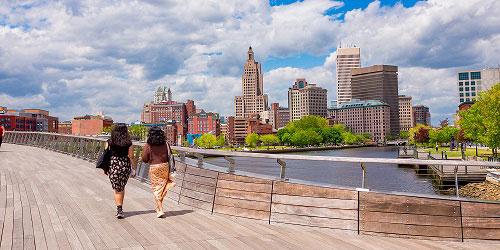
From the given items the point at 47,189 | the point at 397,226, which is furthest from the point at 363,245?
the point at 47,189

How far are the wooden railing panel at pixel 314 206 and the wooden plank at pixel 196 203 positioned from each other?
1.63m

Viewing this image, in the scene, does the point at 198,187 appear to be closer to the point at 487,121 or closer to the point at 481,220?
the point at 481,220

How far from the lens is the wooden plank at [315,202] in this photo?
266 inches

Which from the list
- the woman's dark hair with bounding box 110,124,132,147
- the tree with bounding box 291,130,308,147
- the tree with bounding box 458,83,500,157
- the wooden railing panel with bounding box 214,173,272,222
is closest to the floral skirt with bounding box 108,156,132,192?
the woman's dark hair with bounding box 110,124,132,147

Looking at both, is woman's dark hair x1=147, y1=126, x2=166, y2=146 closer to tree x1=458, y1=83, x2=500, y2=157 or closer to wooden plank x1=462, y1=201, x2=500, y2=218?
wooden plank x1=462, y1=201, x2=500, y2=218

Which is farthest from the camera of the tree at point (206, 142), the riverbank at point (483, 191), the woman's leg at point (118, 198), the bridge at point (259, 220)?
the tree at point (206, 142)

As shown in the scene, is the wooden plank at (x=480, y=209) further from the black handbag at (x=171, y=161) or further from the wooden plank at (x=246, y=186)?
the black handbag at (x=171, y=161)

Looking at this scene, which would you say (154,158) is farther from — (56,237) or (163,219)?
(56,237)

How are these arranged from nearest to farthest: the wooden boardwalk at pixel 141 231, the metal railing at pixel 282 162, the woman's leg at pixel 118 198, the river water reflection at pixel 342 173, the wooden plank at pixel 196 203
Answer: the wooden boardwalk at pixel 141 231 < the metal railing at pixel 282 162 < the woman's leg at pixel 118 198 < the wooden plank at pixel 196 203 < the river water reflection at pixel 342 173

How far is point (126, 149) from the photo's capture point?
8023mm

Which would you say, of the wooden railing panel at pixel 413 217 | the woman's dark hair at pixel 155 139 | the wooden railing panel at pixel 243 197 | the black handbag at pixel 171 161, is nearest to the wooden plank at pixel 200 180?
the wooden railing panel at pixel 243 197

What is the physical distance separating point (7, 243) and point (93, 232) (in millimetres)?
1230

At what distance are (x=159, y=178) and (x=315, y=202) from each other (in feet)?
10.6

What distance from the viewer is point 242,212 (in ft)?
25.4
